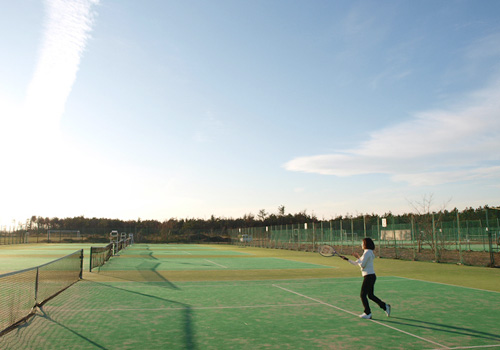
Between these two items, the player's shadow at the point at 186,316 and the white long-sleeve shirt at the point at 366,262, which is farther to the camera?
the white long-sleeve shirt at the point at 366,262

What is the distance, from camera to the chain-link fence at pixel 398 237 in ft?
98.8

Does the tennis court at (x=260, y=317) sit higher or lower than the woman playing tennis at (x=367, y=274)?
lower

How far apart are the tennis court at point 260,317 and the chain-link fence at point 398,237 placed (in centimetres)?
1373

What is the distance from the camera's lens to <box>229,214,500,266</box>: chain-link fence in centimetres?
3012

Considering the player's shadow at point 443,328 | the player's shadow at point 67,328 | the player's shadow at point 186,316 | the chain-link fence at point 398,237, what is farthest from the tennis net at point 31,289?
the chain-link fence at point 398,237

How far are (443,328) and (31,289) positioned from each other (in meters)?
9.78

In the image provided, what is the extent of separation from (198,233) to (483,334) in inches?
2938

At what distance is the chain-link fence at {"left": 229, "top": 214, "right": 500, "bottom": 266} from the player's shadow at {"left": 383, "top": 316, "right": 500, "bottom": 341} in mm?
17135

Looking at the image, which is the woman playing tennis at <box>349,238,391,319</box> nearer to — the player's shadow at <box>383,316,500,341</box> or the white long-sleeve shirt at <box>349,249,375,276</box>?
the white long-sleeve shirt at <box>349,249,375,276</box>

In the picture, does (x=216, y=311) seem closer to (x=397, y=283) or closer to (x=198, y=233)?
(x=397, y=283)

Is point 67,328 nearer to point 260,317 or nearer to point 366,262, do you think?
point 260,317

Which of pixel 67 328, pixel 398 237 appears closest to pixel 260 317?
pixel 67 328

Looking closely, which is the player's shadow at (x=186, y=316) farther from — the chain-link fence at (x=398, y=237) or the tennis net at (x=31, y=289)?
the chain-link fence at (x=398, y=237)

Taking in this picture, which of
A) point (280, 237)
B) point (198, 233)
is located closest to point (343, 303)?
point (280, 237)
